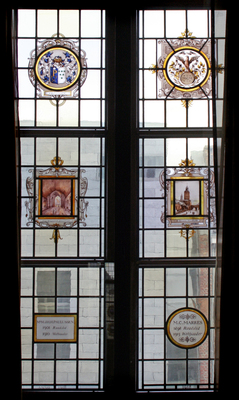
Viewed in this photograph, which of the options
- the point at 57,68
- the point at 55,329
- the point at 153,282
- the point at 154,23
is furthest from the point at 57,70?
the point at 55,329

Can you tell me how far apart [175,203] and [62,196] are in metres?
0.74

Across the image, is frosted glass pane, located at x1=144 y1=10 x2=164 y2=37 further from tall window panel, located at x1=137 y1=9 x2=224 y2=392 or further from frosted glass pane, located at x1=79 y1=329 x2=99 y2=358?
frosted glass pane, located at x1=79 y1=329 x2=99 y2=358

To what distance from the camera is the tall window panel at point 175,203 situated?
1895 millimetres

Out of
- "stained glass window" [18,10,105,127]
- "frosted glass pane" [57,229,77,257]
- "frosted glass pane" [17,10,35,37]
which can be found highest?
"frosted glass pane" [17,10,35,37]

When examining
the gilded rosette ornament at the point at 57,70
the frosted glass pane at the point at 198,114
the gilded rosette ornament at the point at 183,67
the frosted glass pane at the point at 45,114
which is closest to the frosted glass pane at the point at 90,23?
the gilded rosette ornament at the point at 57,70

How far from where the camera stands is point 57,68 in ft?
6.36

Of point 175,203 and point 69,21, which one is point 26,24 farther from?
point 175,203

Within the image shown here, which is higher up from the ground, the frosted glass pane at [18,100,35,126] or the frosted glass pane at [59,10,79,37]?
the frosted glass pane at [59,10,79,37]

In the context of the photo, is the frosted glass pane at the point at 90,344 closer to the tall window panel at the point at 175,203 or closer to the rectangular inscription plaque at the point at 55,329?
the rectangular inscription plaque at the point at 55,329

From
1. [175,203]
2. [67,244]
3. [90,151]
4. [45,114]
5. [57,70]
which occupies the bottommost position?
[67,244]

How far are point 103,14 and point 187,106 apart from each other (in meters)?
0.82

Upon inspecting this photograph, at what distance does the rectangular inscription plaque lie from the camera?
1872mm

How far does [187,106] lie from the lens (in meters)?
1.96

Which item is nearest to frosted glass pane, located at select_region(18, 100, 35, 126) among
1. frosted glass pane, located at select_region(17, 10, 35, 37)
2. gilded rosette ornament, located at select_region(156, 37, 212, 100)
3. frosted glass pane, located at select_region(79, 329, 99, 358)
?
frosted glass pane, located at select_region(17, 10, 35, 37)
